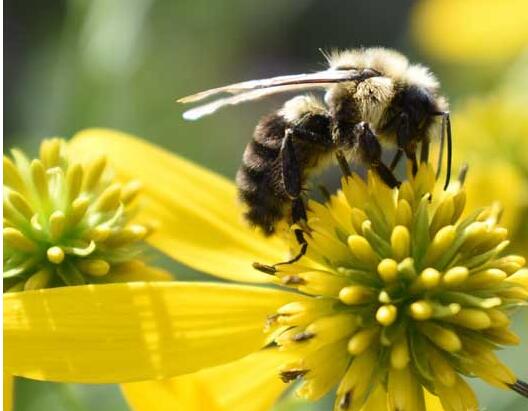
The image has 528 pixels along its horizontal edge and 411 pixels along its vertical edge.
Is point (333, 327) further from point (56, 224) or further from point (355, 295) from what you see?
point (56, 224)

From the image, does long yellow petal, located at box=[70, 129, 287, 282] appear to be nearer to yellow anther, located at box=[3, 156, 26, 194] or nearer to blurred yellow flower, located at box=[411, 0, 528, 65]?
yellow anther, located at box=[3, 156, 26, 194]

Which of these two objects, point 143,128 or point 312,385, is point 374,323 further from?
point 143,128

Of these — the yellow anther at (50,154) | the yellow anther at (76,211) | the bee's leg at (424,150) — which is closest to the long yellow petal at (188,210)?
the yellow anther at (50,154)

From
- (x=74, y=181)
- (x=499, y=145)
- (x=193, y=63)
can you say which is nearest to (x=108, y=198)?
(x=74, y=181)

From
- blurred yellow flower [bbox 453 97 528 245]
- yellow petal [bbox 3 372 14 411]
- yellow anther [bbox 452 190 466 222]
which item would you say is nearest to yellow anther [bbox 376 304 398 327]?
yellow anther [bbox 452 190 466 222]

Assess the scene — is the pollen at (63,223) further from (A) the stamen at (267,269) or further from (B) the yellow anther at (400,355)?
(B) the yellow anther at (400,355)
